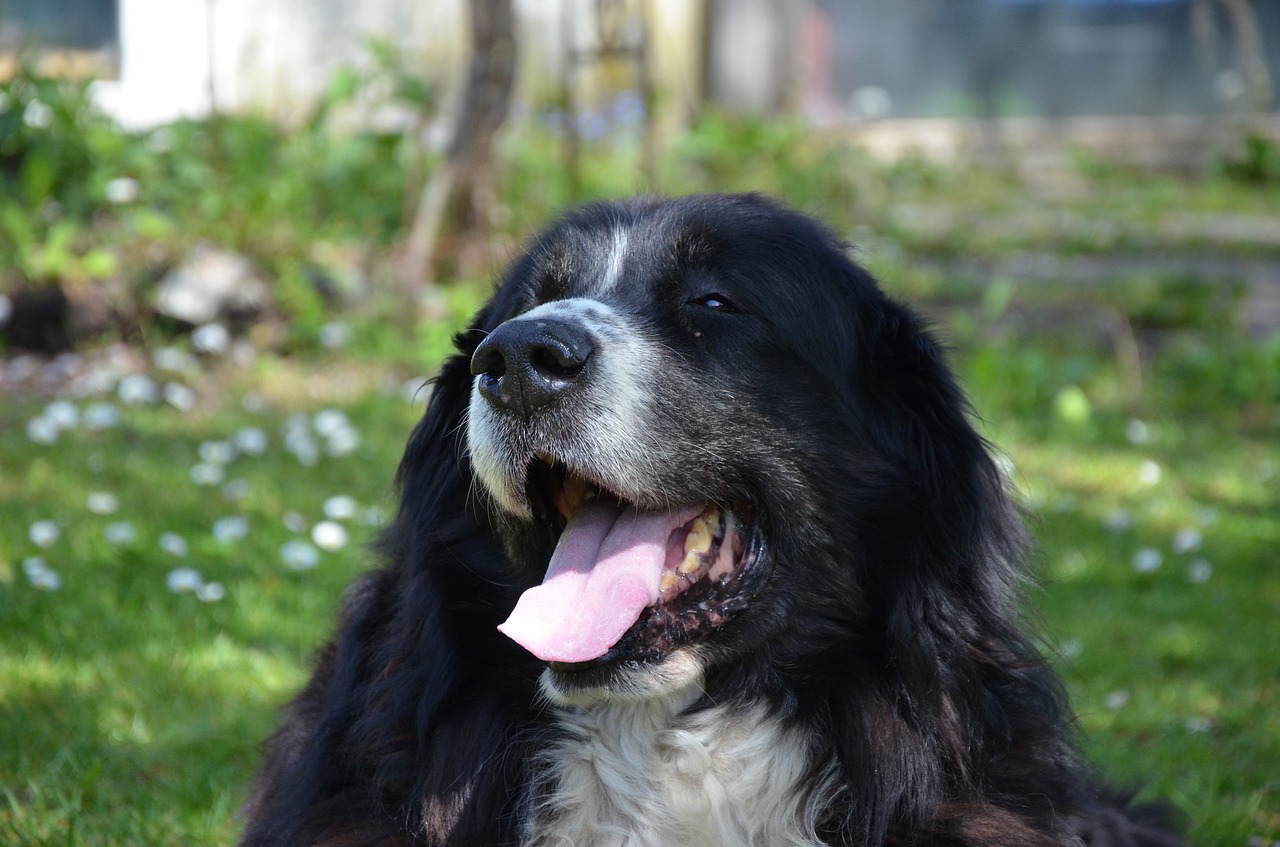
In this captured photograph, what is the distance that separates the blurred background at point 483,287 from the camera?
3824mm

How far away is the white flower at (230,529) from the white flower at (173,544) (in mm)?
122

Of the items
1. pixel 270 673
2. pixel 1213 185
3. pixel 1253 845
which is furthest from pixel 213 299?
pixel 1213 185

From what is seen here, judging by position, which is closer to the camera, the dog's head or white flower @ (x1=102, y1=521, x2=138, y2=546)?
the dog's head

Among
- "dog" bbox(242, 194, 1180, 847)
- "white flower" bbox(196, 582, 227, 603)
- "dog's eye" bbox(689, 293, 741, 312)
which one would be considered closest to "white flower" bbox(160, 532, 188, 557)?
"white flower" bbox(196, 582, 227, 603)

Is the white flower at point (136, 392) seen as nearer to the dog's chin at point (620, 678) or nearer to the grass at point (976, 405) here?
the grass at point (976, 405)

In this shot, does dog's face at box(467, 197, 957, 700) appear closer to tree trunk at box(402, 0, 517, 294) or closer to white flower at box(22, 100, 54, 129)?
tree trunk at box(402, 0, 517, 294)

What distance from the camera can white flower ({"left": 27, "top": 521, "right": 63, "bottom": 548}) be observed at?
4531 mm

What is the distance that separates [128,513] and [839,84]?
9024 mm

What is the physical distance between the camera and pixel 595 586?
2.37 metres

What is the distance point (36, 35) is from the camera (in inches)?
280

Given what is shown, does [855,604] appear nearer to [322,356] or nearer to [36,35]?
[322,356]

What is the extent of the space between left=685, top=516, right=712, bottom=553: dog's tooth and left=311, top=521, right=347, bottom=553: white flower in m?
2.44

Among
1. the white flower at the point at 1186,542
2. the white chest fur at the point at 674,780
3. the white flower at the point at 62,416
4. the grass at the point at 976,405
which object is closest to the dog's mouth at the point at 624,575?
the white chest fur at the point at 674,780

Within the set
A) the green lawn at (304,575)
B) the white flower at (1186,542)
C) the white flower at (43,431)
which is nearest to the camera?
the green lawn at (304,575)
